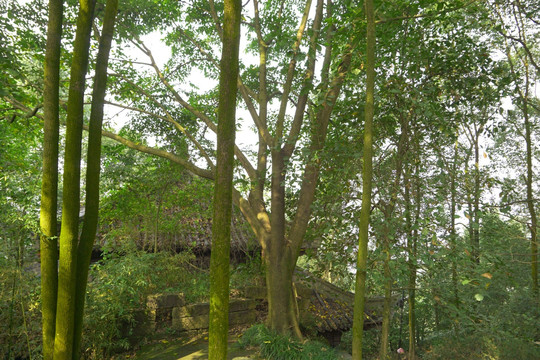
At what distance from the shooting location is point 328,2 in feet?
21.5

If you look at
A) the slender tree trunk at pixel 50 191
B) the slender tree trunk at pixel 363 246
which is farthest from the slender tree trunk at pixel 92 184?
the slender tree trunk at pixel 363 246

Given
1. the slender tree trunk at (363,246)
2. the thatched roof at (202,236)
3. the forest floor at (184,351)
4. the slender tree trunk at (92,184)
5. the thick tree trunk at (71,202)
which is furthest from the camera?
the thatched roof at (202,236)

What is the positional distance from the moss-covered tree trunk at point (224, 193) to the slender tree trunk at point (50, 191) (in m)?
2.15

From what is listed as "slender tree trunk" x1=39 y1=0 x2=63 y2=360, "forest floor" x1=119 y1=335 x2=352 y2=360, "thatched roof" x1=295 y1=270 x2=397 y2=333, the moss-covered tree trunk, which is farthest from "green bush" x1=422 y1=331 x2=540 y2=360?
"slender tree trunk" x1=39 y1=0 x2=63 y2=360

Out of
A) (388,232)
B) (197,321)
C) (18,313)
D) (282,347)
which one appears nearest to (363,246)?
(388,232)

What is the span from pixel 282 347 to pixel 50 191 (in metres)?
4.10

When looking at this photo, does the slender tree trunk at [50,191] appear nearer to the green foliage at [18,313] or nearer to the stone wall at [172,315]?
the green foliage at [18,313]

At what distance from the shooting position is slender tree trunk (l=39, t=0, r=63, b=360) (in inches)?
152

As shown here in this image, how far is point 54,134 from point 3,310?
112 inches

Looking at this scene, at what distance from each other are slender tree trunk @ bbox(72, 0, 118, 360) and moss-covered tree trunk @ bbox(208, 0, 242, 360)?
1940 mm

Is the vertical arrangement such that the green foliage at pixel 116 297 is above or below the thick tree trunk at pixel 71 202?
below

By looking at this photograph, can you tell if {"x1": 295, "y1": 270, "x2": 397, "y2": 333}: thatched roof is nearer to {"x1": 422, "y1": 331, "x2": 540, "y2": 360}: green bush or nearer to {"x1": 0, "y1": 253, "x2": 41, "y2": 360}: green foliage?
{"x1": 422, "y1": 331, "x2": 540, "y2": 360}: green bush

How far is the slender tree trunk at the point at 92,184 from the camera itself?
13.2 ft

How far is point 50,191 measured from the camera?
3990 mm
